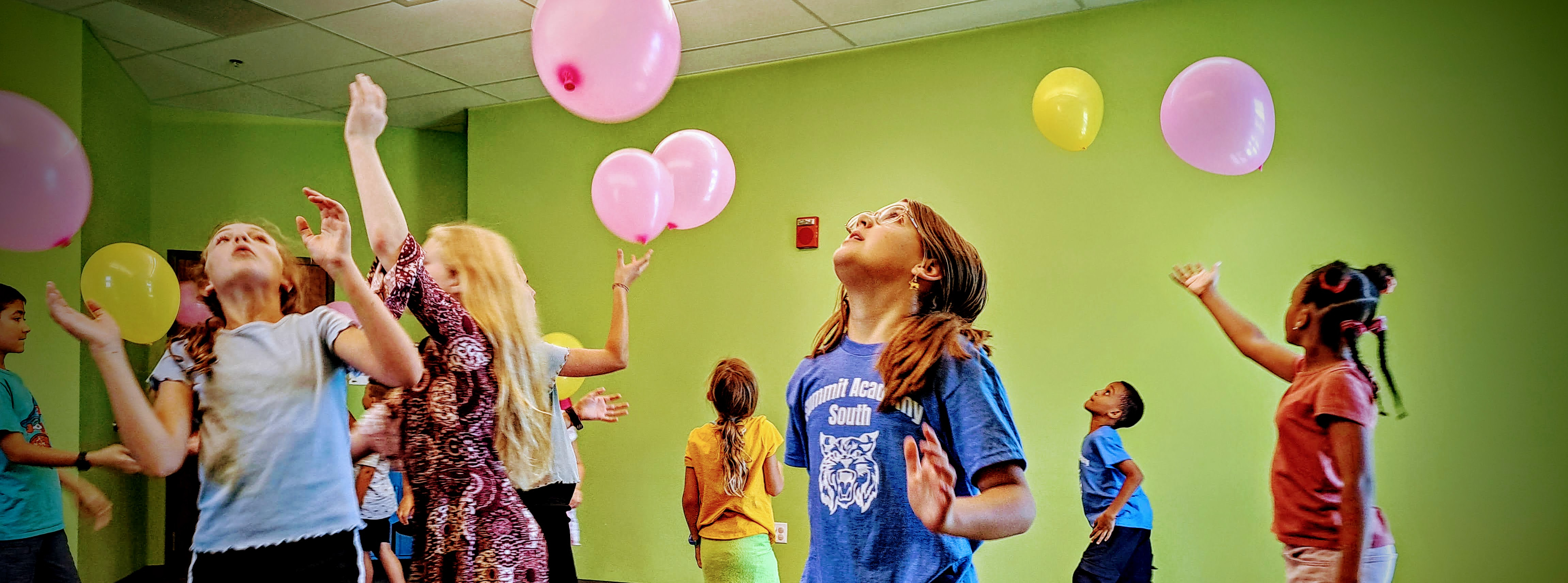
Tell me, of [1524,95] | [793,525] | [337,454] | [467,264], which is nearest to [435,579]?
[337,454]

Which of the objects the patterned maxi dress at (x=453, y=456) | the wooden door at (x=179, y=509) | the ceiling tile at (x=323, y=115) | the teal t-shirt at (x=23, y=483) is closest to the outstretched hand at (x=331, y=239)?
the patterned maxi dress at (x=453, y=456)

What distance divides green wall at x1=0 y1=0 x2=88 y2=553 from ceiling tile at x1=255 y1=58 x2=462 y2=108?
102 cm

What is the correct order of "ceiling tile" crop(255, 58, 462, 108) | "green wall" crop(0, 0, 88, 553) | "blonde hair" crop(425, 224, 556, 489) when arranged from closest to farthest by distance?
"blonde hair" crop(425, 224, 556, 489)
"green wall" crop(0, 0, 88, 553)
"ceiling tile" crop(255, 58, 462, 108)

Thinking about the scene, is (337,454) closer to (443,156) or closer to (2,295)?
(2,295)

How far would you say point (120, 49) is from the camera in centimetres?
415

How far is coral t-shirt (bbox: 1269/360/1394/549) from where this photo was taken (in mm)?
2014

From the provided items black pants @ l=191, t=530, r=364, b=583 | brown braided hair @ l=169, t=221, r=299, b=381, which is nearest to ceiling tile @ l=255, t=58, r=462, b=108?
brown braided hair @ l=169, t=221, r=299, b=381

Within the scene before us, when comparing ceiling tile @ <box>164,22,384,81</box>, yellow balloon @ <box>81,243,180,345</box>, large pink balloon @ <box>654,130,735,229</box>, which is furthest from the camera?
ceiling tile @ <box>164,22,384,81</box>

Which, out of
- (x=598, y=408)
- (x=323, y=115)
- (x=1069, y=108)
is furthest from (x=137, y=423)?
(x=323, y=115)

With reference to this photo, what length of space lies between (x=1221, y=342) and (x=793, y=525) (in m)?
1.97

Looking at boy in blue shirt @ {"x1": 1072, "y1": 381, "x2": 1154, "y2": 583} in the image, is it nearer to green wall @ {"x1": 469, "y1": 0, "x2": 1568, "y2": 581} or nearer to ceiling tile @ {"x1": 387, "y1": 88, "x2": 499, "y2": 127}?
green wall @ {"x1": 469, "y1": 0, "x2": 1568, "y2": 581}

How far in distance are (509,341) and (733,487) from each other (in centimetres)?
110

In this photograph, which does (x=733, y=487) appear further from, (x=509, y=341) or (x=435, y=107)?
(x=435, y=107)

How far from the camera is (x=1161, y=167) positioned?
144 inches
